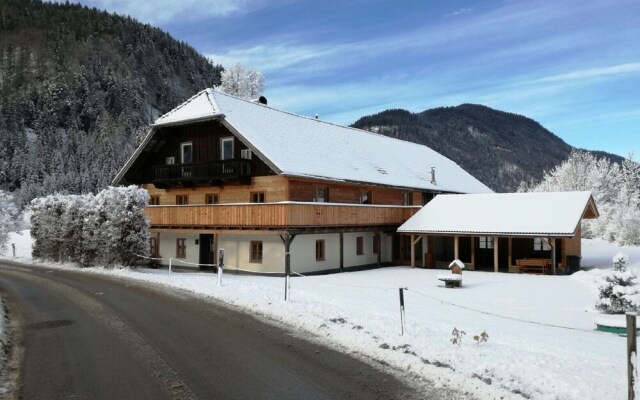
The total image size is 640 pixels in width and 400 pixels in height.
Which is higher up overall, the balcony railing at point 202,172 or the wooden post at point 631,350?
the balcony railing at point 202,172

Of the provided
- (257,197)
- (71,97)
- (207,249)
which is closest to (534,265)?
(257,197)

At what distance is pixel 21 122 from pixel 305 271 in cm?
13977

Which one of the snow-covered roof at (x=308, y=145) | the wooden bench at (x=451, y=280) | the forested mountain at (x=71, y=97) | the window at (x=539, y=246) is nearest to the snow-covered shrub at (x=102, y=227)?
the snow-covered roof at (x=308, y=145)

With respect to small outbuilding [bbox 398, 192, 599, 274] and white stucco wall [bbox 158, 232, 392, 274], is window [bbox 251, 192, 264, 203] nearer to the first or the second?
white stucco wall [bbox 158, 232, 392, 274]

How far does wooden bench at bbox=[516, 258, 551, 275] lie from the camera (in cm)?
2923

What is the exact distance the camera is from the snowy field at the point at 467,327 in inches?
332

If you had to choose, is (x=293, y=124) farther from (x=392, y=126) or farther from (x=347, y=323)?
(x=392, y=126)

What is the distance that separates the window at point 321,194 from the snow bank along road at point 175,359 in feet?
46.1

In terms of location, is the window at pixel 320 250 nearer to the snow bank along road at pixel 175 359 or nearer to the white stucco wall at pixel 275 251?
the white stucco wall at pixel 275 251

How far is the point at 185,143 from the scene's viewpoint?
32000mm

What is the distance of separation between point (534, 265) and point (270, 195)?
649 inches

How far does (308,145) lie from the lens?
32.3m

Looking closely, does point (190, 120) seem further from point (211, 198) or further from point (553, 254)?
point (553, 254)

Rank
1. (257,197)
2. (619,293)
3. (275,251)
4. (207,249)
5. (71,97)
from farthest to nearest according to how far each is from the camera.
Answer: (71,97), (207,249), (257,197), (275,251), (619,293)
